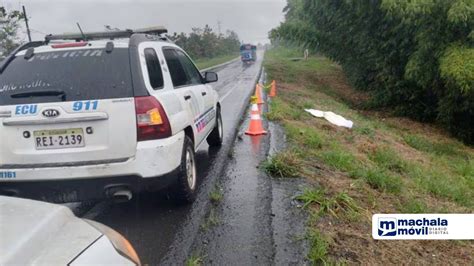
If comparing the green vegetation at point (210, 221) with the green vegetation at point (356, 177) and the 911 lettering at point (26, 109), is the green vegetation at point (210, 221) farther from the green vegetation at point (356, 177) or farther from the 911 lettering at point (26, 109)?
the 911 lettering at point (26, 109)

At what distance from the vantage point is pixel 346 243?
3514mm

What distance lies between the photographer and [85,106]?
3.54 m

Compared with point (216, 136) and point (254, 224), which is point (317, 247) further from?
point (216, 136)

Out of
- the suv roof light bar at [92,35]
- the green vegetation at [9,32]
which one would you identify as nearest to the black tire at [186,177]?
the suv roof light bar at [92,35]

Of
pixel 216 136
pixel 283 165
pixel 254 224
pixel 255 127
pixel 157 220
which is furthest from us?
A: pixel 255 127

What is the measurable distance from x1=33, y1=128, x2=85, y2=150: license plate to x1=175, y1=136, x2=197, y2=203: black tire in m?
1.03

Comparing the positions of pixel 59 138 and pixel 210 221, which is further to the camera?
pixel 210 221

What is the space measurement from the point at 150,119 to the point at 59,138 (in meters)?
0.83

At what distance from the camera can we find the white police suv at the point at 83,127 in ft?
11.7

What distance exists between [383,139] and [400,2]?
4.80 metres

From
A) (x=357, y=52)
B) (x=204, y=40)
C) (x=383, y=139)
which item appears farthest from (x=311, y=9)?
(x=204, y=40)

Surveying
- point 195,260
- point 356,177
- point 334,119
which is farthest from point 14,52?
point 334,119

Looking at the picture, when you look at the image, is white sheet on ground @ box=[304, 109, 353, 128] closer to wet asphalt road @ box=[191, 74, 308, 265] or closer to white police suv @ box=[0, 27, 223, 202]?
wet asphalt road @ box=[191, 74, 308, 265]

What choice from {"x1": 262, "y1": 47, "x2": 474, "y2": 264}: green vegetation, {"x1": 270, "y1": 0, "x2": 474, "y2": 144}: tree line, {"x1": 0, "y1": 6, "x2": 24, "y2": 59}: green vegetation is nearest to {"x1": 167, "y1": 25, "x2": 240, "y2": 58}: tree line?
{"x1": 0, "y1": 6, "x2": 24, "y2": 59}: green vegetation
